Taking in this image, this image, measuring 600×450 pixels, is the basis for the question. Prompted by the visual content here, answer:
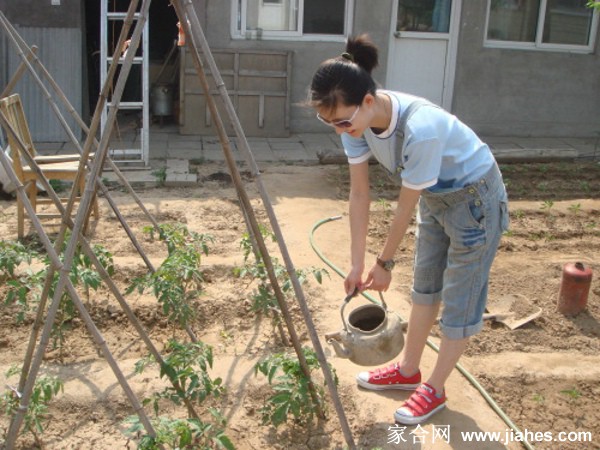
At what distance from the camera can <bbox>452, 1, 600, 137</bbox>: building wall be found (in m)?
9.95

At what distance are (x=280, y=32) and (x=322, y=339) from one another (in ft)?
21.6

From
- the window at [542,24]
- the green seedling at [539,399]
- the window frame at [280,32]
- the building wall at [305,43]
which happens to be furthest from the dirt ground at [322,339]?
the window at [542,24]

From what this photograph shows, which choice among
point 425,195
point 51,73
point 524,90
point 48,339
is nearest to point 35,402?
point 48,339

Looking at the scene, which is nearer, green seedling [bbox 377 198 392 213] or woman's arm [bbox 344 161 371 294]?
woman's arm [bbox 344 161 371 294]

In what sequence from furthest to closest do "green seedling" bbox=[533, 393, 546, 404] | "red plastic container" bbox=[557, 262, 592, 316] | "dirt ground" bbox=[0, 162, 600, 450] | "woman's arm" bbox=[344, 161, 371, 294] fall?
"red plastic container" bbox=[557, 262, 592, 316] → "green seedling" bbox=[533, 393, 546, 404] → "dirt ground" bbox=[0, 162, 600, 450] → "woman's arm" bbox=[344, 161, 371, 294]

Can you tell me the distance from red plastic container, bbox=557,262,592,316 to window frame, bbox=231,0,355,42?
19.6 ft

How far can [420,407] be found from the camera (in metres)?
3.06

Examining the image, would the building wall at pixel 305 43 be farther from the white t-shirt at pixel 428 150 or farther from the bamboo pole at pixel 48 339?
the bamboo pole at pixel 48 339

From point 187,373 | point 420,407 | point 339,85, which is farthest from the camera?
point 420,407

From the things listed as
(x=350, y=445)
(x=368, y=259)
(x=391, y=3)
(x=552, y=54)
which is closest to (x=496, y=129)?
(x=552, y=54)

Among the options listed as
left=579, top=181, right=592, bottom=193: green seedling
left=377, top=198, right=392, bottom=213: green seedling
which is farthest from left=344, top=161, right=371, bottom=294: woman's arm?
left=579, top=181, right=592, bottom=193: green seedling

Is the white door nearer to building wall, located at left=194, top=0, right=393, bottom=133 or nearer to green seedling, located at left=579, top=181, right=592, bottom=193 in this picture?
building wall, located at left=194, top=0, right=393, bottom=133

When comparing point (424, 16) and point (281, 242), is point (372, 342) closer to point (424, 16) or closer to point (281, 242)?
point (281, 242)

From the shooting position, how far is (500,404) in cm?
341
